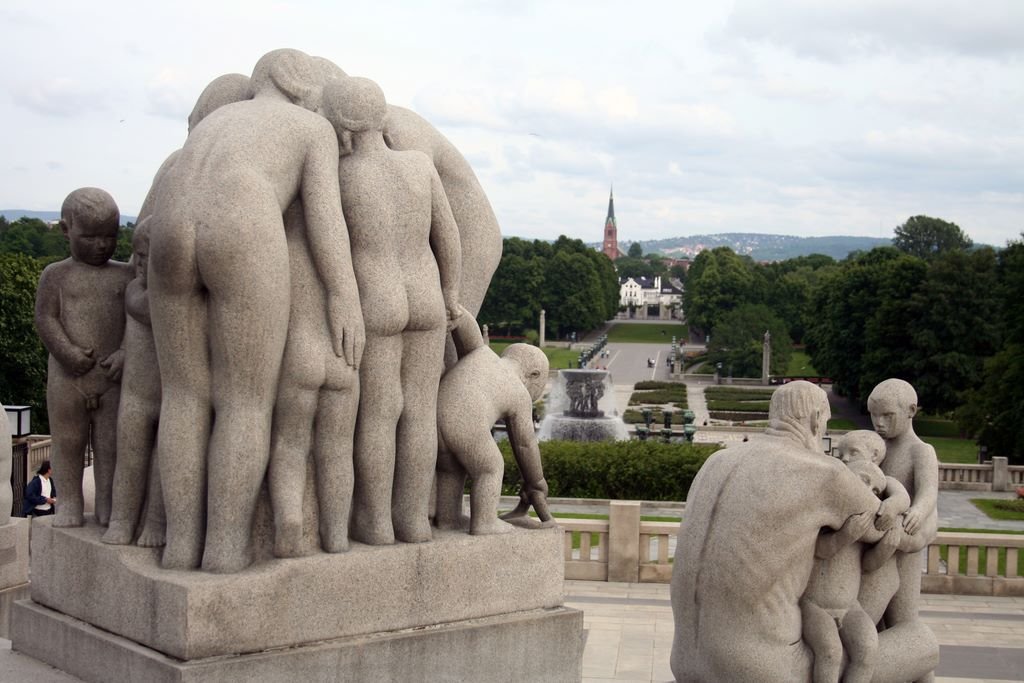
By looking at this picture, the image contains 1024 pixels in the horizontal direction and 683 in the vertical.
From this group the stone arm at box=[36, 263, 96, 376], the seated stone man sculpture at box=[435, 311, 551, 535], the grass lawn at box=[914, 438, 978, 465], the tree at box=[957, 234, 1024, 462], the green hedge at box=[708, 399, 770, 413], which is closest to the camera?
the stone arm at box=[36, 263, 96, 376]

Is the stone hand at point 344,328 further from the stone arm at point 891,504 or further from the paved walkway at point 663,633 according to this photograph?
the paved walkway at point 663,633

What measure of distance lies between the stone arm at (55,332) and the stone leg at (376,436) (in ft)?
6.69

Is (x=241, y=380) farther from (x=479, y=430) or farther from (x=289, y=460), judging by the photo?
(x=479, y=430)

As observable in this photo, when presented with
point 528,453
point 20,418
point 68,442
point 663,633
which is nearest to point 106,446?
point 68,442

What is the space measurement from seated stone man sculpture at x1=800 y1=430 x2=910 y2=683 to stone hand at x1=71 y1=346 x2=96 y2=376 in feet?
16.6

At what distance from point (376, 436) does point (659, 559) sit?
31.7 ft

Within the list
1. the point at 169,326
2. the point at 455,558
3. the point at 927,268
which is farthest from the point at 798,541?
the point at 927,268

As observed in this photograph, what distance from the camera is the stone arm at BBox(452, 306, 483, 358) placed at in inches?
350

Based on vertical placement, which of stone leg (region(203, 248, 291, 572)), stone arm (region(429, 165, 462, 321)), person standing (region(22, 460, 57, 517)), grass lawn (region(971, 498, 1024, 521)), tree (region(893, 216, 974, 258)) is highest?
tree (region(893, 216, 974, 258))

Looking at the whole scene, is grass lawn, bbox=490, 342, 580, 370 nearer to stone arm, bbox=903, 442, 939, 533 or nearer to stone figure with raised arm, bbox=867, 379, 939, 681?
stone figure with raised arm, bbox=867, 379, 939, 681

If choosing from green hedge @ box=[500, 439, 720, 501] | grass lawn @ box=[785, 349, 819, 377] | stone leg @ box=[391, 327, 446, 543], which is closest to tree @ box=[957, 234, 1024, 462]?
green hedge @ box=[500, 439, 720, 501]

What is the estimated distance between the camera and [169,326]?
763 cm

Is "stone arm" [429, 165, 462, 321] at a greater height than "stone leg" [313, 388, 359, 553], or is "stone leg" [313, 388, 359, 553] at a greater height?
"stone arm" [429, 165, 462, 321]

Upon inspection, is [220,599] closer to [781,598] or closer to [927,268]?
[781,598]
